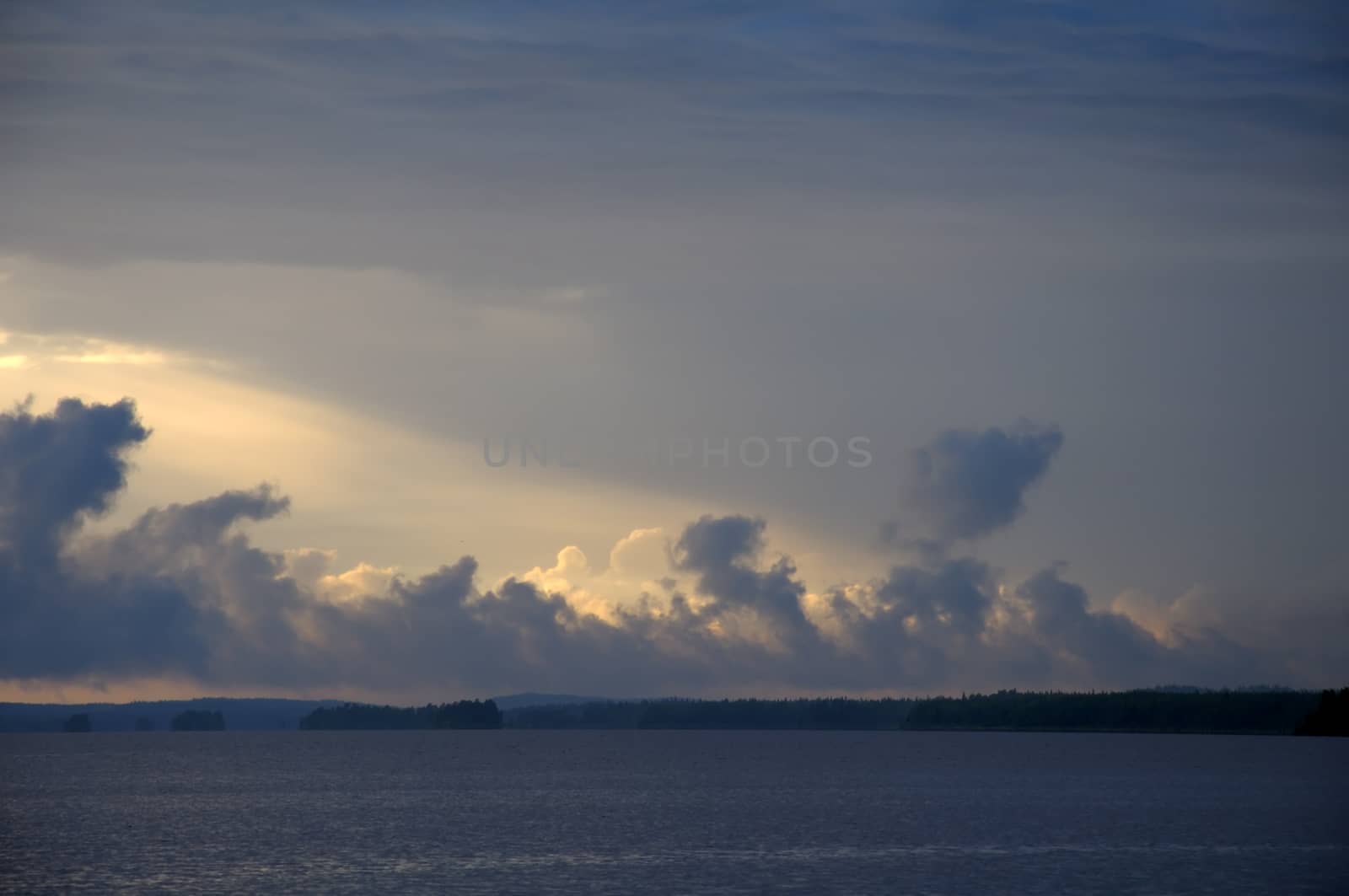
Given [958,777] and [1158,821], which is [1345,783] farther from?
[1158,821]

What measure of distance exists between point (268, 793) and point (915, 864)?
312 ft

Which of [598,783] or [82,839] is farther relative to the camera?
[598,783]

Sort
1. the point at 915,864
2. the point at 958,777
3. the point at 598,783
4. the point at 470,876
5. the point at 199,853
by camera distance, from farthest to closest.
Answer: the point at 958,777 → the point at 598,783 → the point at 199,853 → the point at 915,864 → the point at 470,876

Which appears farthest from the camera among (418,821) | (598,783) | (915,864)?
(598,783)

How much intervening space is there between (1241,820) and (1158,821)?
6665mm

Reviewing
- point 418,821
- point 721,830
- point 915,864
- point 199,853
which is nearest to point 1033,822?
point 721,830

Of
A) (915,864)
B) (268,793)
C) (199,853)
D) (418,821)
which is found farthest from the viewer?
(268,793)

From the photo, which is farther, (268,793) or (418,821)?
(268,793)

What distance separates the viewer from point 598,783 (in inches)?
7141

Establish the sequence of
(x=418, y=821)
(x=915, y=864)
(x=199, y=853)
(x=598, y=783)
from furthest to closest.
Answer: (x=598, y=783), (x=418, y=821), (x=199, y=853), (x=915, y=864)

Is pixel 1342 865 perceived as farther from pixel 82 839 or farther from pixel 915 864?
pixel 82 839

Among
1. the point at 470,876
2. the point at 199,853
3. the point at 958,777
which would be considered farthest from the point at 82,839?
the point at 958,777

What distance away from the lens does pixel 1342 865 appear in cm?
8406

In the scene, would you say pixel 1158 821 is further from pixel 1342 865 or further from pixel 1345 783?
pixel 1345 783
